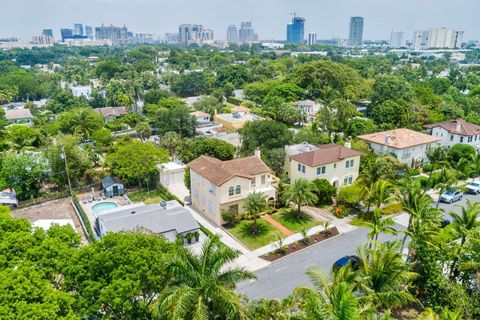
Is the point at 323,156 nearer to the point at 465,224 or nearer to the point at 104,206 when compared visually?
the point at 465,224

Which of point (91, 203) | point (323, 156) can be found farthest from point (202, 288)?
point (91, 203)

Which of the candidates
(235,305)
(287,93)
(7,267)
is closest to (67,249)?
(7,267)

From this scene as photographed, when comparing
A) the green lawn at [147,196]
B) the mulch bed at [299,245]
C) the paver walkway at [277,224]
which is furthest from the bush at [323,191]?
the green lawn at [147,196]

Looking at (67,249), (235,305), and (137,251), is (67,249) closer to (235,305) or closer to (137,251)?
(137,251)

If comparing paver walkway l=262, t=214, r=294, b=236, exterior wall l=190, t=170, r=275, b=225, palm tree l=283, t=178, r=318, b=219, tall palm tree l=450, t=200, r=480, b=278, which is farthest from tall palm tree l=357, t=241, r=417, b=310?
exterior wall l=190, t=170, r=275, b=225

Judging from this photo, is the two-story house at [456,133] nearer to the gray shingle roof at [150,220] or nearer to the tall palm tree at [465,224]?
the tall palm tree at [465,224]
